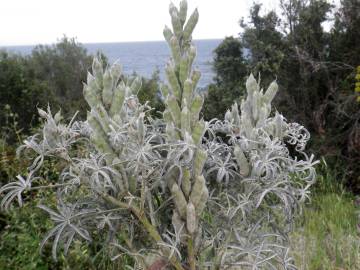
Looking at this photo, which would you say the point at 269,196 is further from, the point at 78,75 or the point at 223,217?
the point at 78,75

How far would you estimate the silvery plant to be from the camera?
4.04 feet

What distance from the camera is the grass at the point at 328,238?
10.9 ft

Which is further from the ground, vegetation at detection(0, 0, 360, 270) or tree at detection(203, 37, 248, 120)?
vegetation at detection(0, 0, 360, 270)

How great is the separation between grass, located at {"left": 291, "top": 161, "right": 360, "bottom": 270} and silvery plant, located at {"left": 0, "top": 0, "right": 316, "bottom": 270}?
6.14 feet

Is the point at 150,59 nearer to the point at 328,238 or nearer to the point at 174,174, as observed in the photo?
the point at 328,238

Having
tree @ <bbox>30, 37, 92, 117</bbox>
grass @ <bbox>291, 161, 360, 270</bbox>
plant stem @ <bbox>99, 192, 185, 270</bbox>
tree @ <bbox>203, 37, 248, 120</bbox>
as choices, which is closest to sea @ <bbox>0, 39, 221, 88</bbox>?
tree @ <bbox>203, 37, 248, 120</bbox>

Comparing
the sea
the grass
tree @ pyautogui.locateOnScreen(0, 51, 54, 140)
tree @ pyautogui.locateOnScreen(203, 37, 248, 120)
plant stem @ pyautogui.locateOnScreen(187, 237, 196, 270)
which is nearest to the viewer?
plant stem @ pyautogui.locateOnScreen(187, 237, 196, 270)

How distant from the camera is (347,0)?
7.61 m

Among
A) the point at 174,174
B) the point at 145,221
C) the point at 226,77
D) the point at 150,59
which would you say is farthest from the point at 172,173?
the point at 150,59

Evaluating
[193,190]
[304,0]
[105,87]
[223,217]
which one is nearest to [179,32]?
[105,87]

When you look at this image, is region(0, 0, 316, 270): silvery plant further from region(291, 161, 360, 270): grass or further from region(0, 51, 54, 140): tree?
region(0, 51, 54, 140): tree

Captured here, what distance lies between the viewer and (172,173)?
1300 millimetres

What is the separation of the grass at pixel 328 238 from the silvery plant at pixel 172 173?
6.14 ft

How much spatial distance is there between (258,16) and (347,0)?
77.3 inches
